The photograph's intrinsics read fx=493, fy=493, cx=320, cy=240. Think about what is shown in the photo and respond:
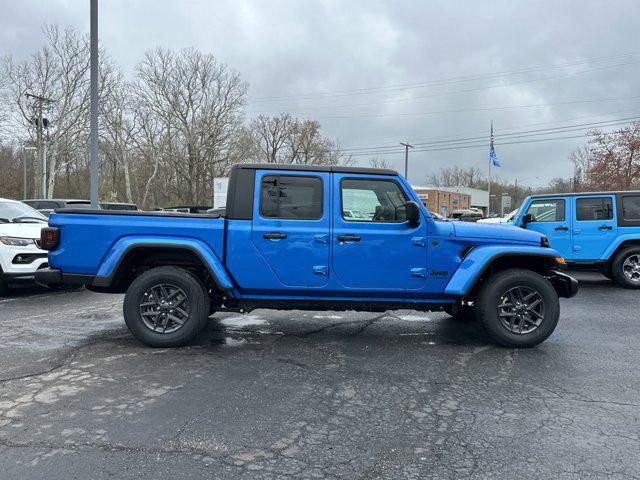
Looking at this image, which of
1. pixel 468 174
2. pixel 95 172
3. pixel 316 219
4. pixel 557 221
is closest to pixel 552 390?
pixel 316 219

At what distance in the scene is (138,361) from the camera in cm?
482

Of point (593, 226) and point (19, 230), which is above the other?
point (593, 226)

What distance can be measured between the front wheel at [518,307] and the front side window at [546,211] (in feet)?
18.7

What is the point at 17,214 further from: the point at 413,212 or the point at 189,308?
the point at 413,212

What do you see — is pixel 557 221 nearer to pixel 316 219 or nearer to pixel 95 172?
pixel 316 219

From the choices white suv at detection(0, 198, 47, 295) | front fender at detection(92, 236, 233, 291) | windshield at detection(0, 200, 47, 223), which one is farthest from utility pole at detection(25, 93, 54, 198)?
front fender at detection(92, 236, 233, 291)

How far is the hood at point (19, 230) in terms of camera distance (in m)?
8.12

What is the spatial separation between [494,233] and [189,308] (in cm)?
338

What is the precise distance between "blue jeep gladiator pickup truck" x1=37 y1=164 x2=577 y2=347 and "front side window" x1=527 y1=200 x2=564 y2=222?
5697 mm

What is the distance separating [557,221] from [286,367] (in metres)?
8.02

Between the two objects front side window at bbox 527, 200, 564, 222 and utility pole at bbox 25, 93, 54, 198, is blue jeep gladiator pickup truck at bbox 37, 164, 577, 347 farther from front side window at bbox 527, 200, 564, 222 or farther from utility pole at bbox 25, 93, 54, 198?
utility pole at bbox 25, 93, 54, 198

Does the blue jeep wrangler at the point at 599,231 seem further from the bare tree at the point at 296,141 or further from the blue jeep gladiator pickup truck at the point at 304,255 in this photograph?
the bare tree at the point at 296,141

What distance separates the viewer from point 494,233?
17.6ft

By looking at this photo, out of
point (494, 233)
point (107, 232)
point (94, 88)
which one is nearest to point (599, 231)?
point (494, 233)
